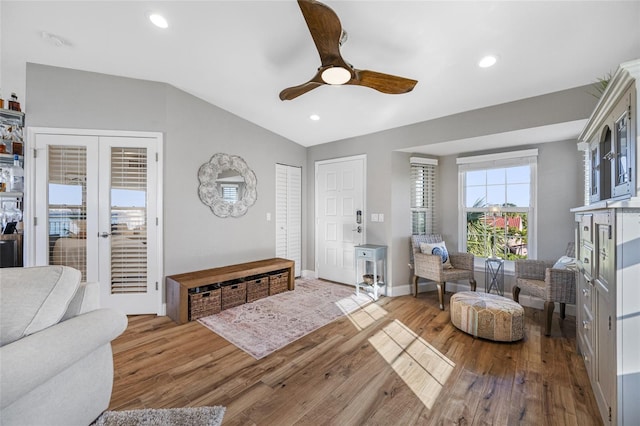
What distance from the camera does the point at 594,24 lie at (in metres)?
1.90

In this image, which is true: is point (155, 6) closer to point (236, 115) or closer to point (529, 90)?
point (236, 115)

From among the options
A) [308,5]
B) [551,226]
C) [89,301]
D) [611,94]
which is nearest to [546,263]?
[551,226]

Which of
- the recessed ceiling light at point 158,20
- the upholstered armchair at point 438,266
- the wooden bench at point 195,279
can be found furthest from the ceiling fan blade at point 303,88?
the upholstered armchair at point 438,266

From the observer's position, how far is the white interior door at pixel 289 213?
15.3 ft

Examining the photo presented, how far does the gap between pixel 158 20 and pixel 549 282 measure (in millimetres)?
4429

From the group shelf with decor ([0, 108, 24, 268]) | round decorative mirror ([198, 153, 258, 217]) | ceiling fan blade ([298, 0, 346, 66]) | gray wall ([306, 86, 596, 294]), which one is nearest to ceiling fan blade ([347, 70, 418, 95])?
ceiling fan blade ([298, 0, 346, 66])

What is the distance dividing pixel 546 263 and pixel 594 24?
2425mm

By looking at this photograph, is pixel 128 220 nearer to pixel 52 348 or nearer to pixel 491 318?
pixel 52 348

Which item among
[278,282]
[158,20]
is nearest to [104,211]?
[158,20]

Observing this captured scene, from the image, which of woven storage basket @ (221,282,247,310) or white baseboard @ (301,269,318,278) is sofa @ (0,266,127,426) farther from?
white baseboard @ (301,269,318,278)

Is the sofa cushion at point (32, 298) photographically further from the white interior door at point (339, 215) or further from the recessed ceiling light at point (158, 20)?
the white interior door at point (339, 215)

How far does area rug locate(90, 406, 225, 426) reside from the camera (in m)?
1.55

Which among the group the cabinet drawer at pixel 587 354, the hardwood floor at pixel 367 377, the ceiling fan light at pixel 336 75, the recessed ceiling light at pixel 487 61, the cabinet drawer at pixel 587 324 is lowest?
the hardwood floor at pixel 367 377

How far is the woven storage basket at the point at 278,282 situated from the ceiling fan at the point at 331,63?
258 centimetres
